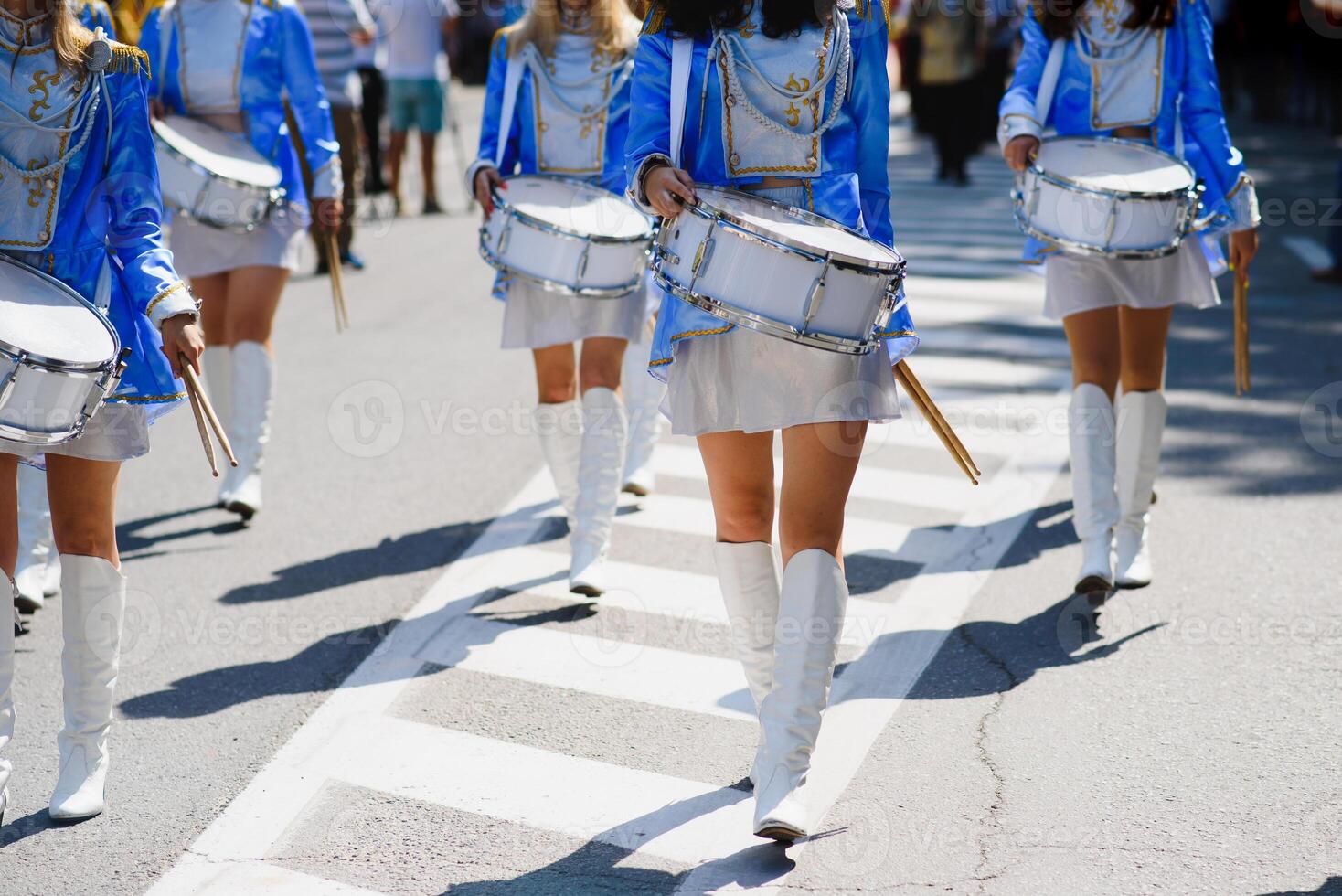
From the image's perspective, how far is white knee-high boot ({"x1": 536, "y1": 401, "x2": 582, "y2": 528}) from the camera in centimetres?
553

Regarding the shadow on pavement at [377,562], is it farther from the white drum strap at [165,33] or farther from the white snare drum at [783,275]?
the white snare drum at [783,275]

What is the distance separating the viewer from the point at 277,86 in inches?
245

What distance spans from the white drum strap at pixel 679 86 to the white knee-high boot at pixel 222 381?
3.36 meters

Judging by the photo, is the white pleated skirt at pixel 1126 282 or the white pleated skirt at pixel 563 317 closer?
the white pleated skirt at pixel 1126 282

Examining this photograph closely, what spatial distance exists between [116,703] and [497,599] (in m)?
1.35

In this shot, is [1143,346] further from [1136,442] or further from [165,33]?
[165,33]

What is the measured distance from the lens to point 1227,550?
5617 mm

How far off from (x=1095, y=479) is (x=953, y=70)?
432 inches

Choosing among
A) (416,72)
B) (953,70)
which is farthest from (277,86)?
(953,70)

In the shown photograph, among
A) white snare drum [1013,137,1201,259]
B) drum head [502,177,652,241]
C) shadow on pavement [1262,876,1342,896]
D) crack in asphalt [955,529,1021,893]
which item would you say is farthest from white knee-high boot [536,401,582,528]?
shadow on pavement [1262,876,1342,896]

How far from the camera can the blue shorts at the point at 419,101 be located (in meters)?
13.5

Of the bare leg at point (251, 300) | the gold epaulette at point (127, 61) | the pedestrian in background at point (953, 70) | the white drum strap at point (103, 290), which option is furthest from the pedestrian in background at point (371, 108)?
the white drum strap at point (103, 290)

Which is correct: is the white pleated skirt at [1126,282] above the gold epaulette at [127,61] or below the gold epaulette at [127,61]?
below

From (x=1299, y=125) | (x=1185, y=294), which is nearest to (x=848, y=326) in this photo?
(x=1185, y=294)
